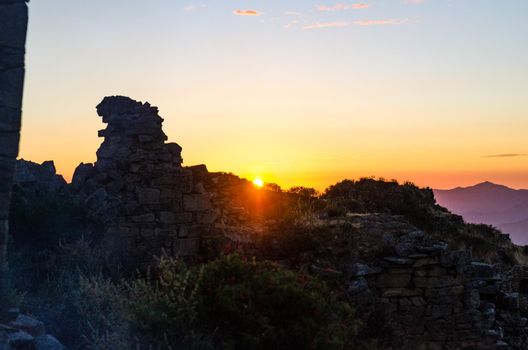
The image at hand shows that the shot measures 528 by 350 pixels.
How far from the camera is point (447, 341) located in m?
12.1

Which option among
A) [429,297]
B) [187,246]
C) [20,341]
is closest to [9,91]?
[20,341]

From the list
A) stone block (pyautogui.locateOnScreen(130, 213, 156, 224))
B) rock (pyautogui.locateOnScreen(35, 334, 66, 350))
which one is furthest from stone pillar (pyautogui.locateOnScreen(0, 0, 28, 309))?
stone block (pyautogui.locateOnScreen(130, 213, 156, 224))

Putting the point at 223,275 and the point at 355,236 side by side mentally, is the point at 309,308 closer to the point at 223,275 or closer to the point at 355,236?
the point at 223,275

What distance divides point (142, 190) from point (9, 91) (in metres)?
4.96

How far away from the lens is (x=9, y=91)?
309 inches

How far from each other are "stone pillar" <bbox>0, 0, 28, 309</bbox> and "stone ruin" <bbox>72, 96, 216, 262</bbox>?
13.5 ft

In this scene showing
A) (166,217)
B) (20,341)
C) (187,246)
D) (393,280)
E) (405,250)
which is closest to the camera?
(20,341)

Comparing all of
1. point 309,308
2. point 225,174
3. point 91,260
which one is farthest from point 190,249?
point 225,174

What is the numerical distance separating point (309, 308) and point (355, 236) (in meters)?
6.12

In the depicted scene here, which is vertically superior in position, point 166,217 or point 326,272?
point 166,217

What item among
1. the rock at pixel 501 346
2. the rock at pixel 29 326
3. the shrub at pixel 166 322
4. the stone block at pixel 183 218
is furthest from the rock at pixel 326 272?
the rock at pixel 29 326

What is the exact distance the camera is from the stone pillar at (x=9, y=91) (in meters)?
7.80

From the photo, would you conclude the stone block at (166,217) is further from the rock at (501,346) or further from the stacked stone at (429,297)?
the rock at (501,346)

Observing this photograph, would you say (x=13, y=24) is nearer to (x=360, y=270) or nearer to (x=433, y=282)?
(x=360, y=270)
